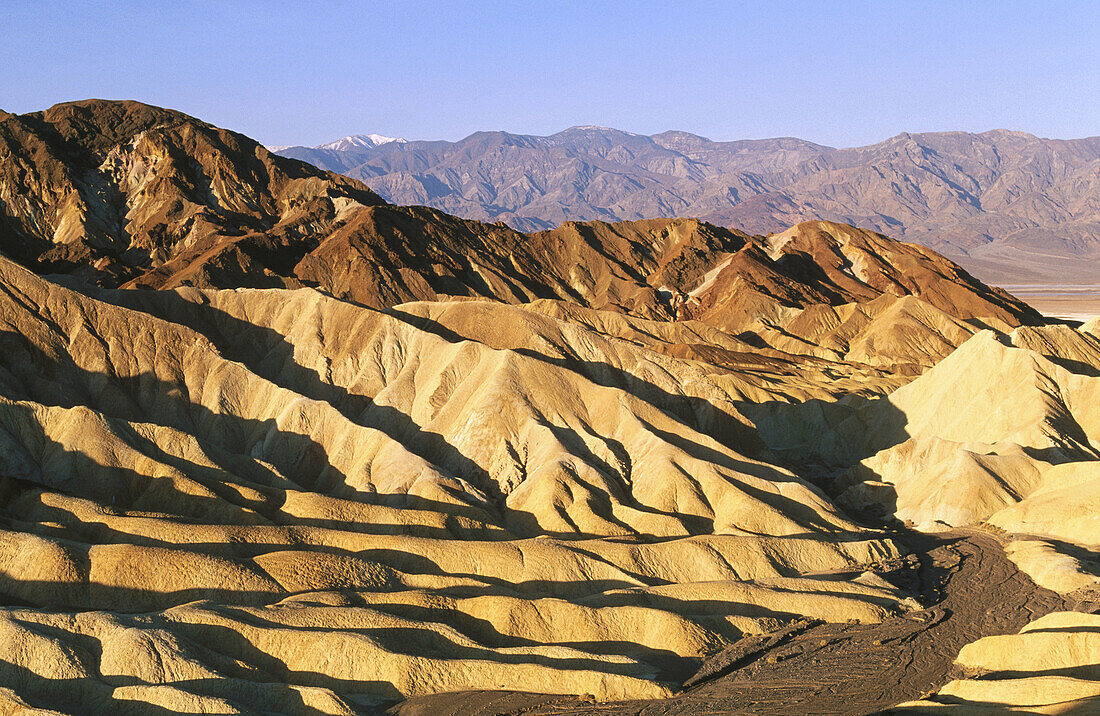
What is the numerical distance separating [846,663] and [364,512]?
31380 millimetres

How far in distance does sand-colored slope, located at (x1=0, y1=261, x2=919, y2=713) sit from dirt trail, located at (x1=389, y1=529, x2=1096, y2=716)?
141 cm

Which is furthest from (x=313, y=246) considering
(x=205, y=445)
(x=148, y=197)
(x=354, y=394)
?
(x=205, y=445)

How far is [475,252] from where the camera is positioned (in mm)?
170500

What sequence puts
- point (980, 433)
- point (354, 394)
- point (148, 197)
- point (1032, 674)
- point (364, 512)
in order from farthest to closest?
point (148, 197)
point (354, 394)
point (980, 433)
point (364, 512)
point (1032, 674)

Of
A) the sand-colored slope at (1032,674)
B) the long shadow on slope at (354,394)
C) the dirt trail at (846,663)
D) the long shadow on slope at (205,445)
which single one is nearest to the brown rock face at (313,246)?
the long shadow on slope at (354,394)

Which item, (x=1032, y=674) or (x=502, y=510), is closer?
(x=1032, y=674)

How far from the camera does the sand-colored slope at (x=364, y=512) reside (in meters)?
43.0

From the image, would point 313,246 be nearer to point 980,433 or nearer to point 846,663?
point 980,433

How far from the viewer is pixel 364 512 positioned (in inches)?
2464

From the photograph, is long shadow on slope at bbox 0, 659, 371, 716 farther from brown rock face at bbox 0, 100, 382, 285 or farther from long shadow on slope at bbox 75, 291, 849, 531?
brown rock face at bbox 0, 100, 382, 285

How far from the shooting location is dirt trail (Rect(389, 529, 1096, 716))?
41438mm

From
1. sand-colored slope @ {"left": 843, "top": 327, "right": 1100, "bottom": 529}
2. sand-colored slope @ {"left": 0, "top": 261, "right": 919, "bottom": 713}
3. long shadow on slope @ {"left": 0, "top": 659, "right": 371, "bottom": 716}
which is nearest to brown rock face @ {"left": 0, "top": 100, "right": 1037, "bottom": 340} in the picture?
sand-colored slope @ {"left": 0, "top": 261, "right": 919, "bottom": 713}

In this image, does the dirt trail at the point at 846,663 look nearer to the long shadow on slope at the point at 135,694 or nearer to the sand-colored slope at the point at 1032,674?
the sand-colored slope at the point at 1032,674

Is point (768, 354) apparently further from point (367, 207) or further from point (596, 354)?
point (367, 207)
